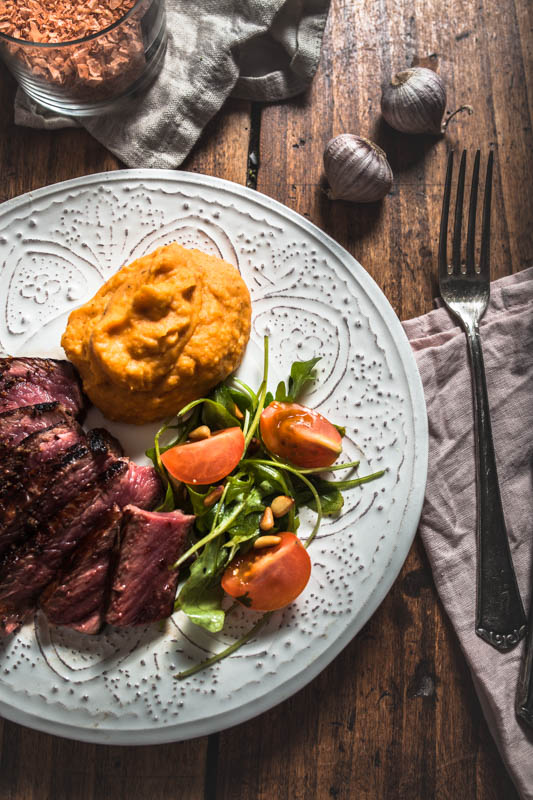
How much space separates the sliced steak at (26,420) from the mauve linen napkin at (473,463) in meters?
1.82

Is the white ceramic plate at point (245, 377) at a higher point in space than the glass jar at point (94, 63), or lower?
lower

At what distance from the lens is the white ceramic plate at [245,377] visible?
289cm

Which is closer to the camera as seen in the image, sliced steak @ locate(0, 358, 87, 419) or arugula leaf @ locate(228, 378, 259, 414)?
sliced steak @ locate(0, 358, 87, 419)

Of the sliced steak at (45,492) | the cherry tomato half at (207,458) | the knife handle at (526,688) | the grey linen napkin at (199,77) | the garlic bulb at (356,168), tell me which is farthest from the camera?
the grey linen napkin at (199,77)

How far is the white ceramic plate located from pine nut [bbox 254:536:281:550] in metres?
0.28

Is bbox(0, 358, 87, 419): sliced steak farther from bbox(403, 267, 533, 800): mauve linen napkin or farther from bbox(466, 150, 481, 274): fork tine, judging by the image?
bbox(466, 150, 481, 274): fork tine

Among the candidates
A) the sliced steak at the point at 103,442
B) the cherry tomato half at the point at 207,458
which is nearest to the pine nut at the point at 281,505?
the cherry tomato half at the point at 207,458

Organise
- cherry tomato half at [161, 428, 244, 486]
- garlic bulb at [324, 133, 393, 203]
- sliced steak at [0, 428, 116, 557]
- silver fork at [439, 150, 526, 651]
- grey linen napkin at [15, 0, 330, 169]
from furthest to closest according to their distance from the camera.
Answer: grey linen napkin at [15, 0, 330, 169]
garlic bulb at [324, 133, 393, 203]
silver fork at [439, 150, 526, 651]
cherry tomato half at [161, 428, 244, 486]
sliced steak at [0, 428, 116, 557]

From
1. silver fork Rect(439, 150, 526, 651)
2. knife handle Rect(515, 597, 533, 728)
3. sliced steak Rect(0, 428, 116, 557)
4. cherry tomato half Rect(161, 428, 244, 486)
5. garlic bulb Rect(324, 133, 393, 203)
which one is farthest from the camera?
garlic bulb Rect(324, 133, 393, 203)

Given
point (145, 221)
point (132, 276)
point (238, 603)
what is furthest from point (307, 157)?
point (238, 603)

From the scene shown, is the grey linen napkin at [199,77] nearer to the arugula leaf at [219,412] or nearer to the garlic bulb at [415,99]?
the garlic bulb at [415,99]

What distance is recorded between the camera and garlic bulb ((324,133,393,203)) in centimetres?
328

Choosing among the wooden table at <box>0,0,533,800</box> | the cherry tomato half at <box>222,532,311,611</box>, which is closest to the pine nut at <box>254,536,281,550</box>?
the cherry tomato half at <box>222,532,311,611</box>

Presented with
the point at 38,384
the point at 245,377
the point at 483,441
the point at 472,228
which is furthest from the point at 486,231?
the point at 38,384
